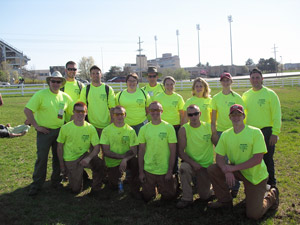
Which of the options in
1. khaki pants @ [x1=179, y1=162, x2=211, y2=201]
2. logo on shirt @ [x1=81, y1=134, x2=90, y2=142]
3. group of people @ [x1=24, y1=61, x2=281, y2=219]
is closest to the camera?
group of people @ [x1=24, y1=61, x2=281, y2=219]

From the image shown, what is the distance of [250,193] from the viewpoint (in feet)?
12.9

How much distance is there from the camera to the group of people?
4141 mm

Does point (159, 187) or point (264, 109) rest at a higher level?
point (264, 109)

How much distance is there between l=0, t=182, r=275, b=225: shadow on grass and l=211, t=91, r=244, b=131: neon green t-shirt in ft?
4.70

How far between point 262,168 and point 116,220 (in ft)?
7.44

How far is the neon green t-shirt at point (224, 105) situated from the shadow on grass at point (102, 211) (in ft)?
4.70

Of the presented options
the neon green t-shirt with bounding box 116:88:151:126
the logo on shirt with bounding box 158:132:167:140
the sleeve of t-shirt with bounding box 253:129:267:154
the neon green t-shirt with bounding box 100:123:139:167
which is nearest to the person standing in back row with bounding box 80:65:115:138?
the neon green t-shirt with bounding box 116:88:151:126

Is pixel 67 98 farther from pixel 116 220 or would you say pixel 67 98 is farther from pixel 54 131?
pixel 116 220

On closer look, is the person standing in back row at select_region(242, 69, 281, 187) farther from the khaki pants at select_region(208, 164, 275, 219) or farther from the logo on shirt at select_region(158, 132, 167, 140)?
the logo on shirt at select_region(158, 132, 167, 140)

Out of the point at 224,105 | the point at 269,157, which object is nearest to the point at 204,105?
the point at 224,105

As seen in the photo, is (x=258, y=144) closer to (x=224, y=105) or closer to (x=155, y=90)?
(x=224, y=105)

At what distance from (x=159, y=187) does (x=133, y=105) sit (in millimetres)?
1789

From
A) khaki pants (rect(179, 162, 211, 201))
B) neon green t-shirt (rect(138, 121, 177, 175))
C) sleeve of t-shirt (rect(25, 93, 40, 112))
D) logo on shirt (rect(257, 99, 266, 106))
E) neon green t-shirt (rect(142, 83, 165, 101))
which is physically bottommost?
khaki pants (rect(179, 162, 211, 201))

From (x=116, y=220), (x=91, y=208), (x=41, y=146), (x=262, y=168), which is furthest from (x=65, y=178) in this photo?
(x=262, y=168)
